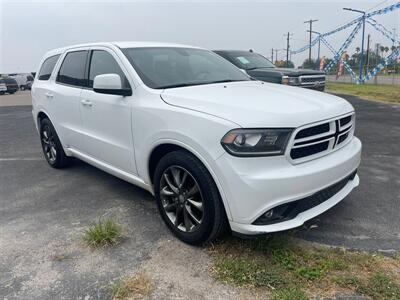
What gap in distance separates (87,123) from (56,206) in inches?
39.9

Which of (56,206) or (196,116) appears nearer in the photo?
(196,116)

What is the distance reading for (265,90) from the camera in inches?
138

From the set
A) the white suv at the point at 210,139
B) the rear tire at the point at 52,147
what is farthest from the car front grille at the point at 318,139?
the rear tire at the point at 52,147

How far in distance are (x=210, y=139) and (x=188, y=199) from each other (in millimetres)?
635

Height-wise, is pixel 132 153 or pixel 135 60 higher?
pixel 135 60

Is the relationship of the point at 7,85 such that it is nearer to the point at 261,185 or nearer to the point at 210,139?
the point at 210,139

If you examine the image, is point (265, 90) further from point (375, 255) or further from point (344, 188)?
point (375, 255)

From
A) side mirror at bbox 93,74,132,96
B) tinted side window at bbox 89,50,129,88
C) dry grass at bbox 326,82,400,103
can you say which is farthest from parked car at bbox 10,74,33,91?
side mirror at bbox 93,74,132,96

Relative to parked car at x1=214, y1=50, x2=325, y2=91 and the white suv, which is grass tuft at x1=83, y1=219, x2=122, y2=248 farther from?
parked car at x1=214, y1=50, x2=325, y2=91

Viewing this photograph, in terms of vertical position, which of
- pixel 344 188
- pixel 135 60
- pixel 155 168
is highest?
pixel 135 60

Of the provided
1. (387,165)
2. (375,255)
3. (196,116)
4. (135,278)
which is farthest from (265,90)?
(387,165)

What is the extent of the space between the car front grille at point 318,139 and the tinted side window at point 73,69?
110 inches

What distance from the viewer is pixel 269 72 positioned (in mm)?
9227

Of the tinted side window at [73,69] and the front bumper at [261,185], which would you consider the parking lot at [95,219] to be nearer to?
the front bumper at [261,185]
